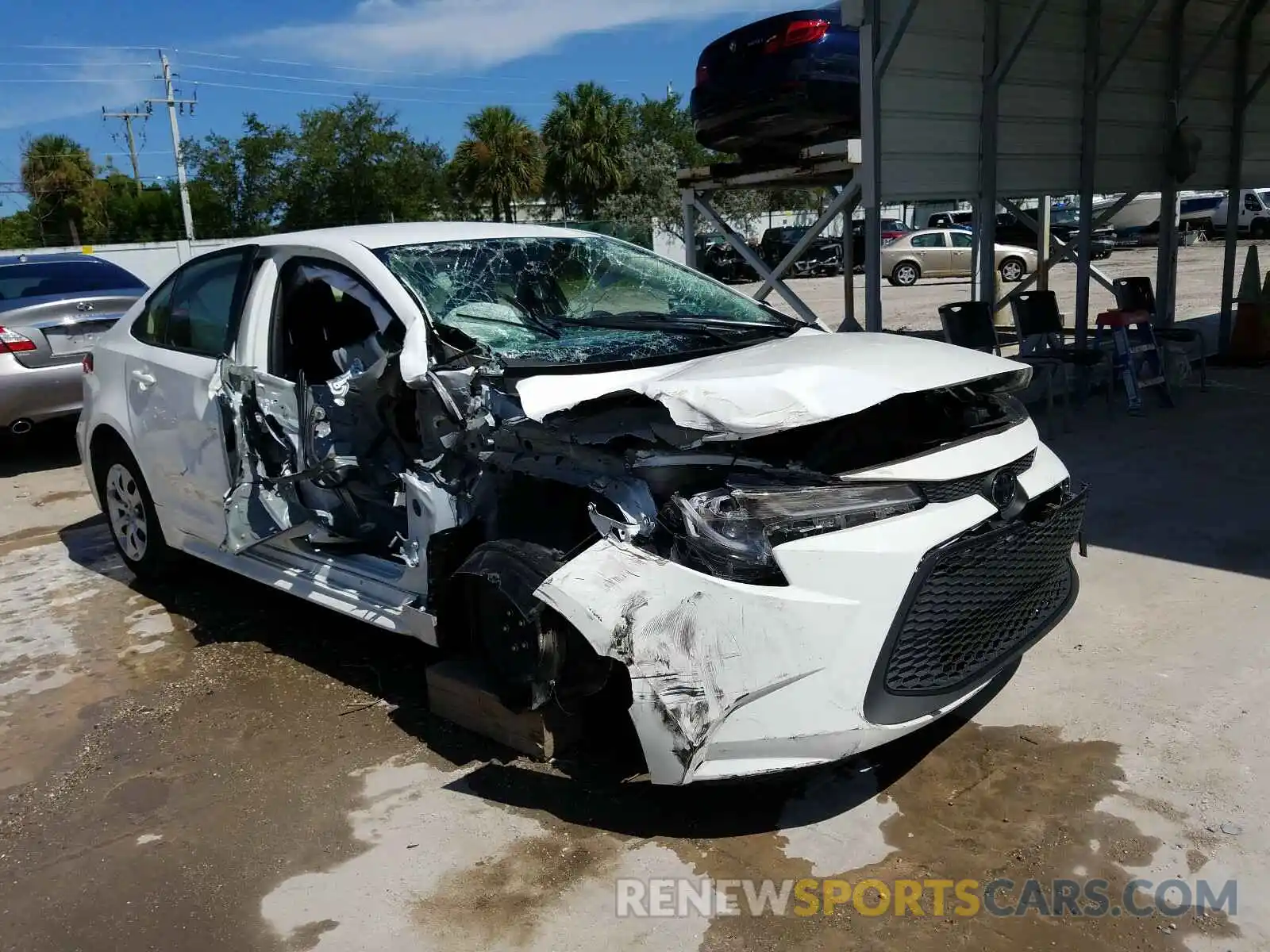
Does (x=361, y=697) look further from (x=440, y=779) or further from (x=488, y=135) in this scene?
(x=488, y=135)

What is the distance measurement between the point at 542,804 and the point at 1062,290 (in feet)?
61.8

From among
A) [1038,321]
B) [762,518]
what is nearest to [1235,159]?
[1038,321]

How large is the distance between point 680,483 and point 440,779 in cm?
134

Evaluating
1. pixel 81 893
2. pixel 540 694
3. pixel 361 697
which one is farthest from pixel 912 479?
pixel 81 893

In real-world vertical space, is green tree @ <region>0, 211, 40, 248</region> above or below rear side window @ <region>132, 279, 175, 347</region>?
above

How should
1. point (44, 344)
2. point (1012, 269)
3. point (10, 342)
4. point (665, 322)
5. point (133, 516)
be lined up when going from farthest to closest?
1. point (1012, 269)
2. point (44, 344)
3. point (10, 342)
4. point (133, 516)
5. point (665, 322)

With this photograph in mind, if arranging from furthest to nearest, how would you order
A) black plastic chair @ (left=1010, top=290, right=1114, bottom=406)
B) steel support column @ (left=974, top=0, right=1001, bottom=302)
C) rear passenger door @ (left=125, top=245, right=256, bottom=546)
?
black plastic chair @ (left=1010, top=290, right=1114, bottom=406), steel support column @ (left=974, top=0, right=1001, bottom=302), rear passenger door @ (left=125, top=245, right=256, bottom=546)

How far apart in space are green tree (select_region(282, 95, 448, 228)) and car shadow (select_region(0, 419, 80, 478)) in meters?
27.0

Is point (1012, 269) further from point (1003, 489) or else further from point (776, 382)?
point (776, 382)

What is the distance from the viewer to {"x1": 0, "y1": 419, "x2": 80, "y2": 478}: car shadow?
353 inches

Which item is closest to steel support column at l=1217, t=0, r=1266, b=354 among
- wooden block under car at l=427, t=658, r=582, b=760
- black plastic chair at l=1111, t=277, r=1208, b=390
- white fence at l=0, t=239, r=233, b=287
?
black plastic chair at l=1111, t=277, r=1208, b=390

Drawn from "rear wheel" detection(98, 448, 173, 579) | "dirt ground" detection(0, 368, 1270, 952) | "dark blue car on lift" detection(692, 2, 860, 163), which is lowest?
"dirt ground" detection(0, 368, 1270, 952)

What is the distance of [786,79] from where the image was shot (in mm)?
8125

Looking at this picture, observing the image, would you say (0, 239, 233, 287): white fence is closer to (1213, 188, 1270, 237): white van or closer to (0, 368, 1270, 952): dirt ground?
(0, 368, 1270, 952): dirt ground
